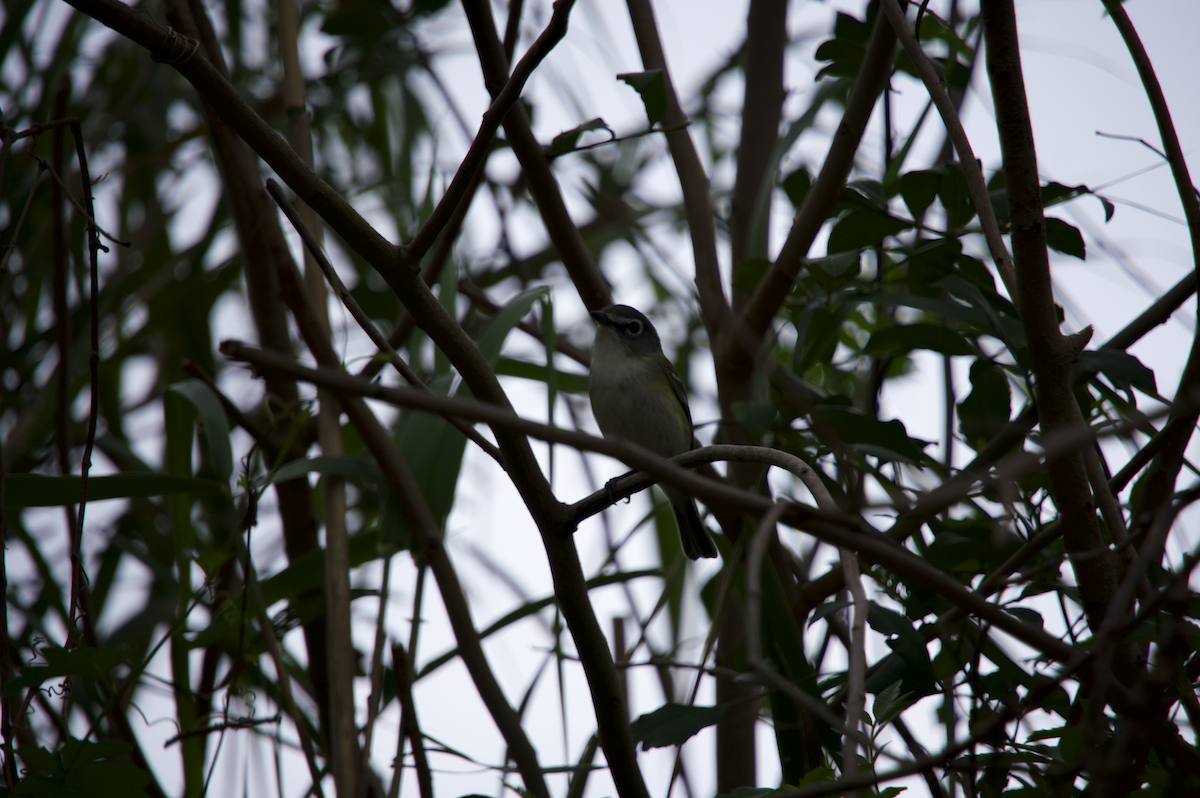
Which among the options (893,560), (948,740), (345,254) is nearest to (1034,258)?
(893,560)

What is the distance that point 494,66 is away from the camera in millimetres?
2328

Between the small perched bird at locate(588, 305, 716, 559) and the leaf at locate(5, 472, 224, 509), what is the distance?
173 centimetres

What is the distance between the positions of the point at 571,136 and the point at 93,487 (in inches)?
61.8

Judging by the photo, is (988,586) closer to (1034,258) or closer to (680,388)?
(1034,258)

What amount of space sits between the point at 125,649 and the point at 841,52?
245 centimetres

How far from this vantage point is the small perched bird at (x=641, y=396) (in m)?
4.08

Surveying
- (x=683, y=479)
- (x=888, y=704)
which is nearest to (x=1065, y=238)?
(x=888, y=704)

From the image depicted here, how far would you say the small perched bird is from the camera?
408 centimetres

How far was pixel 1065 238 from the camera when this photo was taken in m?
2.15

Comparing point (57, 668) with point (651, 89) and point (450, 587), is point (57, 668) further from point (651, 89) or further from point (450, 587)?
point (651, 89)

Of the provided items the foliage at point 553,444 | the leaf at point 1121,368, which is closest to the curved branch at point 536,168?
the foliage at point 553,444

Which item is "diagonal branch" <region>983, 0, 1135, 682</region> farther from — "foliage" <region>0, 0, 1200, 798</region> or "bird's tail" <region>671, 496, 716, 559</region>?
"bird's tail" <region>671, 496, 716, 559</region>

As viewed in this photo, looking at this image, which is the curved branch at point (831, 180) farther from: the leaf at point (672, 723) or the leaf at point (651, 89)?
the leaf at point (672, 723)

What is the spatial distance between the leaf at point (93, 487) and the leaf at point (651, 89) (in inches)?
63.1
